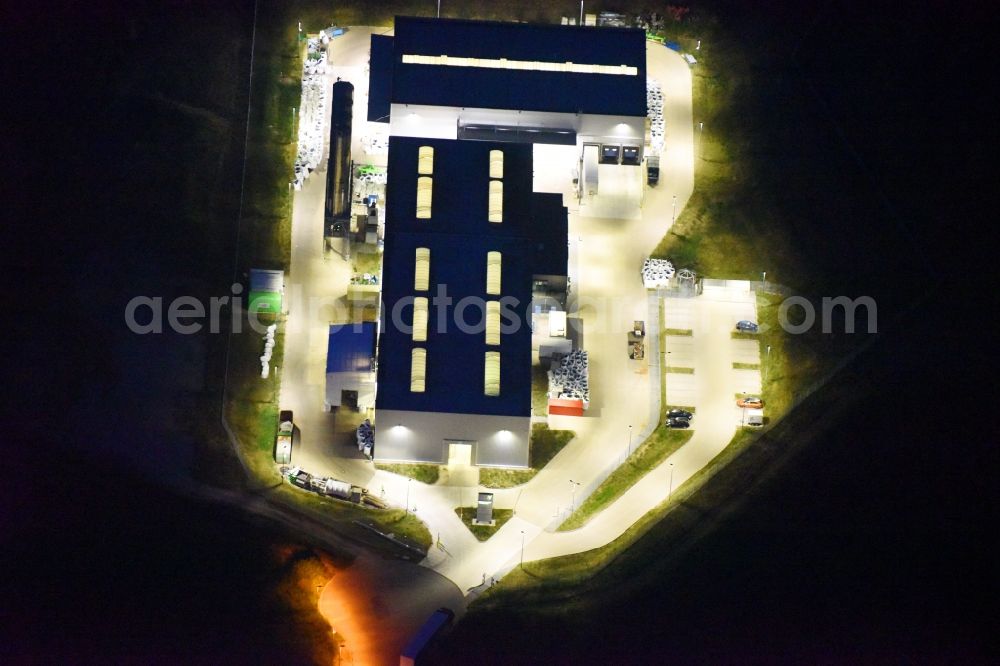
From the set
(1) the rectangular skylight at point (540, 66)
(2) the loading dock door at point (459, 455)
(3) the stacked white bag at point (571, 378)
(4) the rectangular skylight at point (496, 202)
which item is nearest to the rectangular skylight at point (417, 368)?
(2) the loading dock door at point (459, 455)

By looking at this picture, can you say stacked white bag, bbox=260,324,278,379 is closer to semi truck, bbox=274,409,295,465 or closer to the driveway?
the driveway

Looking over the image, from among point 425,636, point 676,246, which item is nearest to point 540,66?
point 676,246

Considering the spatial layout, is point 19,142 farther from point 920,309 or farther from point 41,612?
point 920,309

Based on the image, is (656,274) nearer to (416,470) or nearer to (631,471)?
(631,471)

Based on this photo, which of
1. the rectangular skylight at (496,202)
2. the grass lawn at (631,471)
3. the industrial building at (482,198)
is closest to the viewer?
the industrial building at (482,198)

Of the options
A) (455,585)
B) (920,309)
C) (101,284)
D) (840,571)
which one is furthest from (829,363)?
(101,284)

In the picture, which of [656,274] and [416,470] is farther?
[656,274]

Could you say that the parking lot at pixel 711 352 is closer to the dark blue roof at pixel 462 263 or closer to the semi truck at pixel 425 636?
the dark blue roof at pixel 462 263
